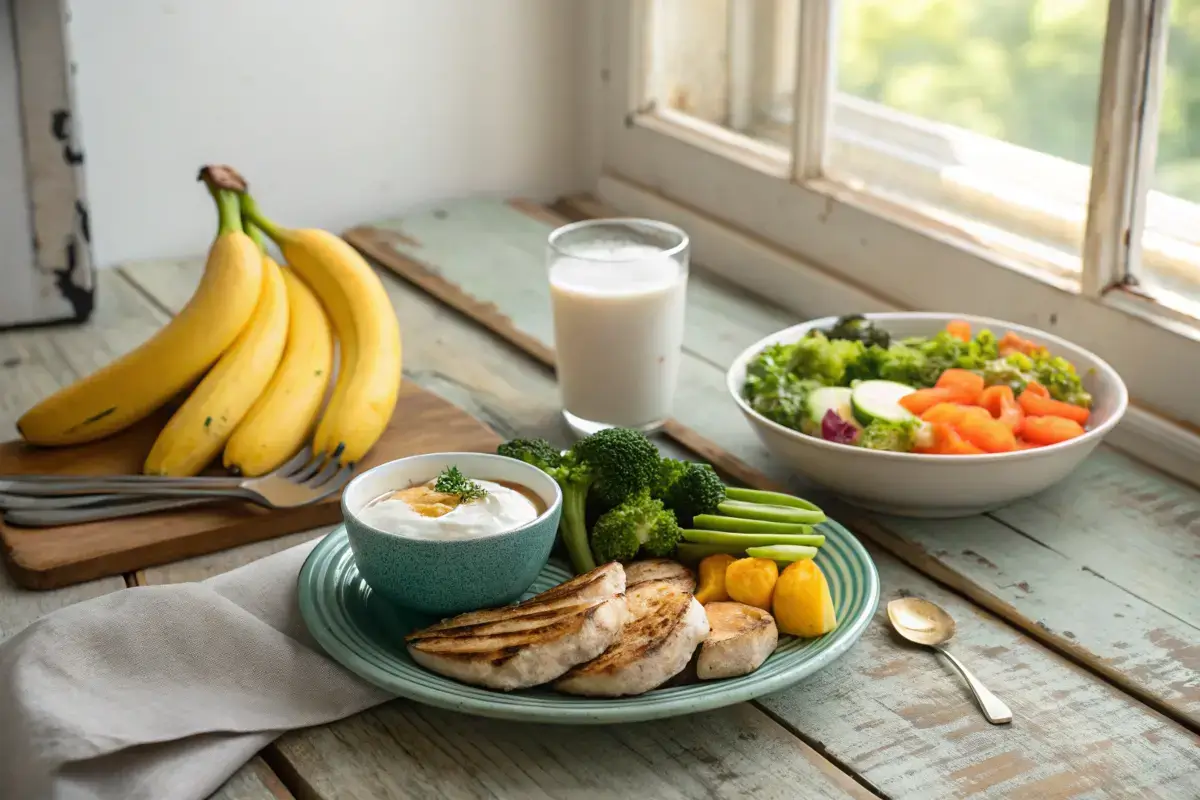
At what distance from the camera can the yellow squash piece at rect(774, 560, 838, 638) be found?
0.94m

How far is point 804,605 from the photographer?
0.94 metres

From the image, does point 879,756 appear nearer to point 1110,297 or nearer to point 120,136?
point 1110,297

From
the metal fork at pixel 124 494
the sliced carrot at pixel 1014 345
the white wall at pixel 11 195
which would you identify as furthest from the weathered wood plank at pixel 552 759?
the white wall at pixel 11 195

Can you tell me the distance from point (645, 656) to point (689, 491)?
0.81 feet

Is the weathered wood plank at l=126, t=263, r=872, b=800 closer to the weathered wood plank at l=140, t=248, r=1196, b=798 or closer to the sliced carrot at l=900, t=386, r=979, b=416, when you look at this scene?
the weathered wood plank at l=140, t=248, r=1196, b=798

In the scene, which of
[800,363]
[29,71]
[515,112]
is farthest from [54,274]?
[800,363]

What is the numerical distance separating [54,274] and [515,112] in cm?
79

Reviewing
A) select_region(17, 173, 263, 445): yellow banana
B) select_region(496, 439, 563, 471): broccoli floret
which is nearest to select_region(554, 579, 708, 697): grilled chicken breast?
select_region(496, 439, 563, 471): broccoli floret

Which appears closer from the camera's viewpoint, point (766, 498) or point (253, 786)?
point (253, 786)

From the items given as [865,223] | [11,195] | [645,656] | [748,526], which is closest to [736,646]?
[645,656]

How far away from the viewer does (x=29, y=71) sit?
154 cm

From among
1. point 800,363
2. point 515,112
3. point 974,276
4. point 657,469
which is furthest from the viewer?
point 515,112

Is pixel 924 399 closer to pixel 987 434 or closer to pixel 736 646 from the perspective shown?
pixel 987 434

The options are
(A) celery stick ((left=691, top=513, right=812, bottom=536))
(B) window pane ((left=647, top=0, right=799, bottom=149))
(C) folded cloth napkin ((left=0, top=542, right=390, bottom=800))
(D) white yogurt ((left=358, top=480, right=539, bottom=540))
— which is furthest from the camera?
(B) window pane ((left=647, top=0, right=799, bottom=149))
